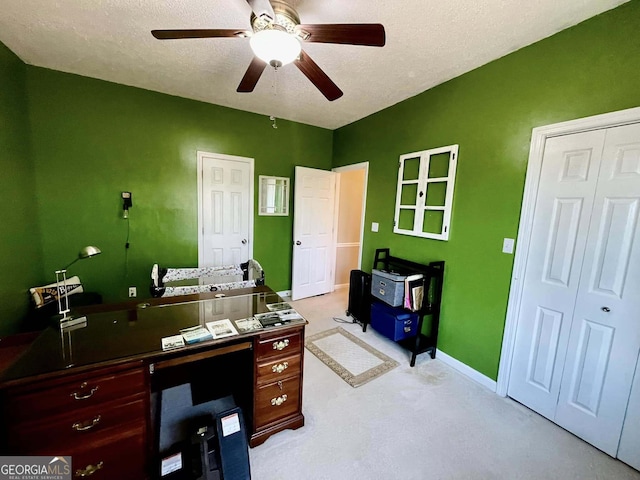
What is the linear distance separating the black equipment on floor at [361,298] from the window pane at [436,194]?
110 centimetres

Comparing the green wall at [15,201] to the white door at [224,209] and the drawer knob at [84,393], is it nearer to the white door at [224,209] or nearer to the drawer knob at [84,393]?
the white door at [224,209]

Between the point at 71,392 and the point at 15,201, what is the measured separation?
2221 mm

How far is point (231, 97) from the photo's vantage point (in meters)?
3.07

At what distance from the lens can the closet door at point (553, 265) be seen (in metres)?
1.68

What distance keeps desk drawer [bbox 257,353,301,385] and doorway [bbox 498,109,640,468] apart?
5.74 feet

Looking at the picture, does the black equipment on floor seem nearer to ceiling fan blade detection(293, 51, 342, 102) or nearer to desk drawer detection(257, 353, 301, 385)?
desk drawer detection(257, 353, 301, 385)

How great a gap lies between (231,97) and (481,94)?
2.66m

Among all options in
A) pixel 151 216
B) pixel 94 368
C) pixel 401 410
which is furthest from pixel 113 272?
pixel 401 410

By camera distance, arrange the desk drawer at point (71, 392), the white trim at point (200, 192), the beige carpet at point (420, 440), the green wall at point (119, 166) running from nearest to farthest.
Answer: the desk drawer at point (71, 392)
the beige carpet at point (420, 440)
the green wall at point (119, 166)
the white trim at point (200, 192)

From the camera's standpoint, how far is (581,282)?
1.70 m

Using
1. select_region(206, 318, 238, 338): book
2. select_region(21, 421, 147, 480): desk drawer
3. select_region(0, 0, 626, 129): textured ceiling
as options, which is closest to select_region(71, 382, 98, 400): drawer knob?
select_region(21, 421, 147, 480): desk drawer

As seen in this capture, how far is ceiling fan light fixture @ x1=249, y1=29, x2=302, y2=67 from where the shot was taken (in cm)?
130

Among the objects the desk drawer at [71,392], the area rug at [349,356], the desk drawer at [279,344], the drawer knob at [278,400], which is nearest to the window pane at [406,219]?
the area rug at [349,356]

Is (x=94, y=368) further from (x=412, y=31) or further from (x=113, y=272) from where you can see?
(x=412, y=31)
